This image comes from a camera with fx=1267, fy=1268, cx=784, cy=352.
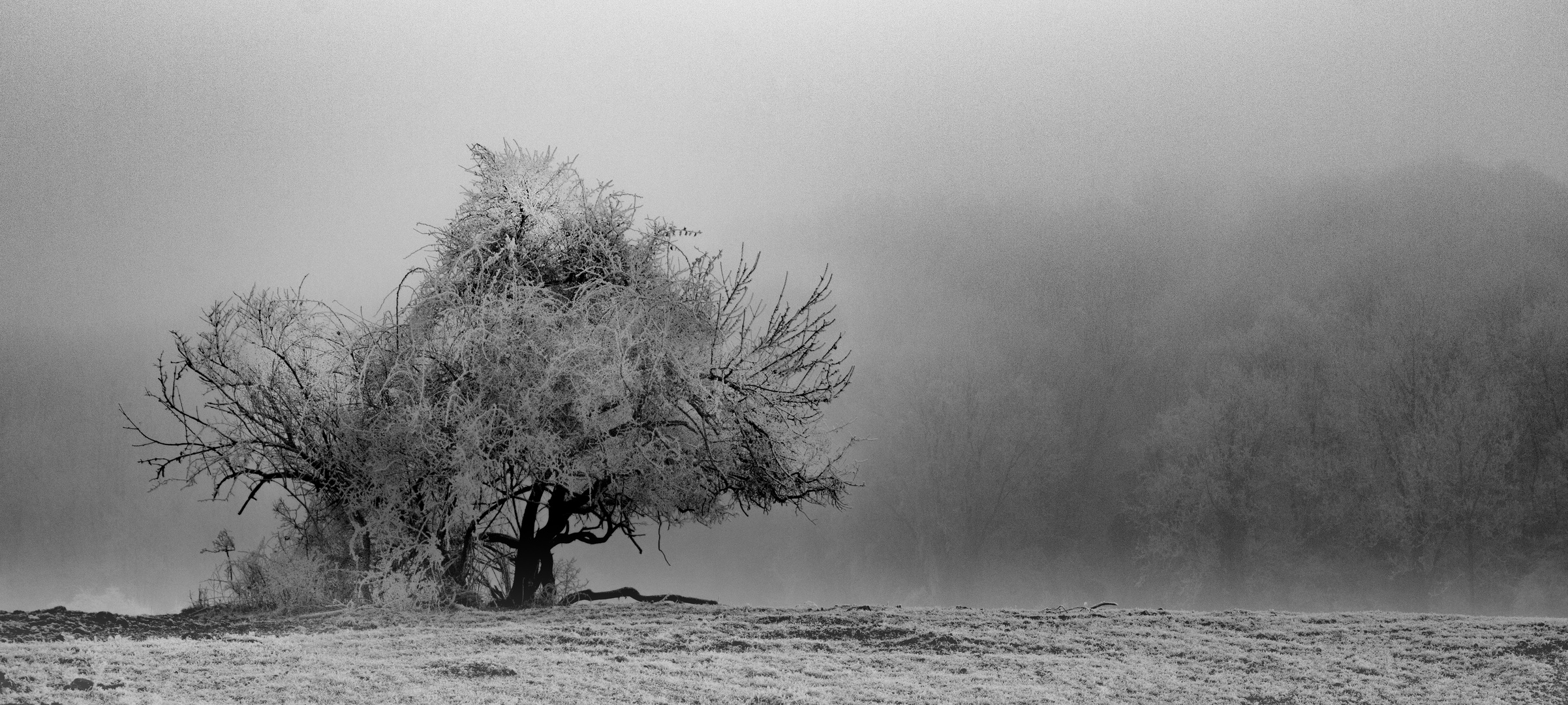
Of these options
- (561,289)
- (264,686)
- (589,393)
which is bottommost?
(264,686)

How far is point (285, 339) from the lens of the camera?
1509cm

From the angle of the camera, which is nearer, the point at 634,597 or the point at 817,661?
the point at 817,661

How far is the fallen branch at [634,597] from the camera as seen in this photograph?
16281 mm

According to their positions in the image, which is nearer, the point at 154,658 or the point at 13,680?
the point at 13,680

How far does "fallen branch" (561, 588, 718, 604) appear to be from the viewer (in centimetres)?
1628

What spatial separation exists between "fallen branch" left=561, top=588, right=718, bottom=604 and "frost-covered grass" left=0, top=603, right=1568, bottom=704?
1.69 metres

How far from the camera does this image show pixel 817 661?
11.1 metres

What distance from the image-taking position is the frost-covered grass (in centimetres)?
941

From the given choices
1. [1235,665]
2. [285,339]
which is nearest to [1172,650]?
[1235,665]

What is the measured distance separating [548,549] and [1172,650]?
25.4 feet

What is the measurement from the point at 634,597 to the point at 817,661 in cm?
585

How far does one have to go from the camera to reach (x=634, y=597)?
16.5 meters

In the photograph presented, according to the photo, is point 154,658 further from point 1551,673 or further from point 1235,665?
point 1551,673

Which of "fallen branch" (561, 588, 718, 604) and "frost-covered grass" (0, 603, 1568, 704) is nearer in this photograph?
"frost-covered grass" (0, 603, 1568, 704)
